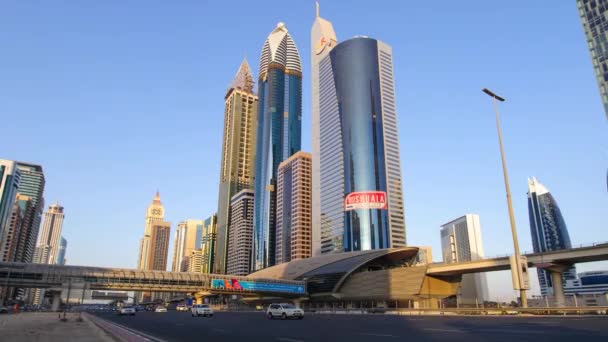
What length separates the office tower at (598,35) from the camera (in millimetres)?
130500

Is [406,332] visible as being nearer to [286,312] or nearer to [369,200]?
[286,312]

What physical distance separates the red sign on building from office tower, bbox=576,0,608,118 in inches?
3689

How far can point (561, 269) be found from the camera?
78438 mm

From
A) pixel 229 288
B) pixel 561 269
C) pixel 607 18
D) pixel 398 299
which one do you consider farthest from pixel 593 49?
pixel 229 288

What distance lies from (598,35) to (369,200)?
4226 inches

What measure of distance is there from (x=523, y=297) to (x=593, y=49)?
136 meters

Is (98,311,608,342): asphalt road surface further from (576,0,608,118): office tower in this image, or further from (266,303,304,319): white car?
(576,0,608,118): office tower

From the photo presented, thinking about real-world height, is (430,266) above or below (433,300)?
above

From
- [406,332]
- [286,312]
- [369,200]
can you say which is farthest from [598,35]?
[406,332]

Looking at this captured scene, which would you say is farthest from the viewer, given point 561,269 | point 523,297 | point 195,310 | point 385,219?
point 385,219

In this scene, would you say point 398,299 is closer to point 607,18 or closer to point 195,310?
point 195,310

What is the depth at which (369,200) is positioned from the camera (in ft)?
629

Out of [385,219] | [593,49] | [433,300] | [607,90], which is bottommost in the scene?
[433,300]

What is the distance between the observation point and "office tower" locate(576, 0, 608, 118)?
130 meters
